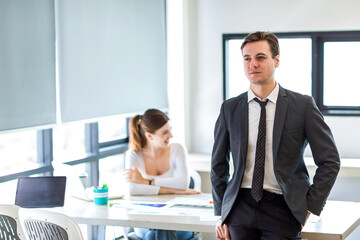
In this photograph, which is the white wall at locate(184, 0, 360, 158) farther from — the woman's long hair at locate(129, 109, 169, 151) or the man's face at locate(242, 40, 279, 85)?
the man's face at locate(242, 40, 279, 85)

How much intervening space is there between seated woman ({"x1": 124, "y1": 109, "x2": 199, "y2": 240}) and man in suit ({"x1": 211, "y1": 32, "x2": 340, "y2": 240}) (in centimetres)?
160

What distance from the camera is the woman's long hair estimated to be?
4613 millimetres

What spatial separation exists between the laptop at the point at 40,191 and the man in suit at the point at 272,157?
5.03ft

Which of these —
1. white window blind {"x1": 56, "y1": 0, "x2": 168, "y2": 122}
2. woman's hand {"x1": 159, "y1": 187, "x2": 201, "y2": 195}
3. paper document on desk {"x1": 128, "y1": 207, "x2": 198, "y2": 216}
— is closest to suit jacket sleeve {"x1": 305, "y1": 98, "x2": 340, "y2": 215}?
paper document on desk {"x1": 128, "y1": 207, "x2": 198, "y2": 216}

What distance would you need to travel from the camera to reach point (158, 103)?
6.36 meters

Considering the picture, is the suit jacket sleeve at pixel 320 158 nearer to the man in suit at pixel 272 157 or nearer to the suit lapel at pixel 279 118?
the man in suit at pixel 272 157

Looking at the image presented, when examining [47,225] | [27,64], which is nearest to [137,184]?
[27,64]

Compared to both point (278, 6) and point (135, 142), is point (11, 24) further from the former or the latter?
point (278, 6)

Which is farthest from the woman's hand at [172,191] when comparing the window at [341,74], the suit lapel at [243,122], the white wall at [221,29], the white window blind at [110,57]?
the window at [341,74]

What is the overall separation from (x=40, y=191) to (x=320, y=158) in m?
2.02

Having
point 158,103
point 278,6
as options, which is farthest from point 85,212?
point 278,6

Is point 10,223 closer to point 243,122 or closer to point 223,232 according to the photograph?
point 223,232

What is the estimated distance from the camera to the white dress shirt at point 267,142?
2.78m

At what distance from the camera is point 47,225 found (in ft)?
9.86
